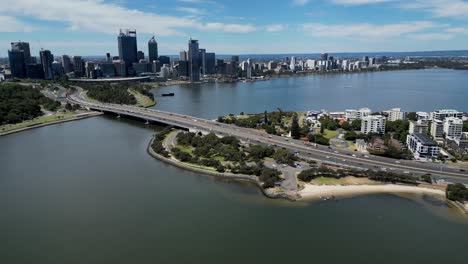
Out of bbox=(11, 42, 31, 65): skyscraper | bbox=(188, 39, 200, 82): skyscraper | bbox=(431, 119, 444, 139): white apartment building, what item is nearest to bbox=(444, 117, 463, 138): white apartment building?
bbox=(431, 119, 444, 139): white apartment building

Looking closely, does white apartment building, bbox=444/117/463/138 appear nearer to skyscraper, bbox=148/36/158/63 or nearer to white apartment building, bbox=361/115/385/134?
white apartment building, bbox=361/115/385/134

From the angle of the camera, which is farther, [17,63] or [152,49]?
[152,49]

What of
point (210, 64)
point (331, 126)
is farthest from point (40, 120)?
point (210, 64)

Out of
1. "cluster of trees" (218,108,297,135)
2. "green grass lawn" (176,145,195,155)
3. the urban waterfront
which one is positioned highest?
"cluster of trees" (218,108,297,135)

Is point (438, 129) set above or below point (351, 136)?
above

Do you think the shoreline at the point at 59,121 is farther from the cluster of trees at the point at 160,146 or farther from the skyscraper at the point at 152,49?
the skyscraper at the point at 152,49

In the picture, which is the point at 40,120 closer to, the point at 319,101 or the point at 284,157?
the point at 284,157
